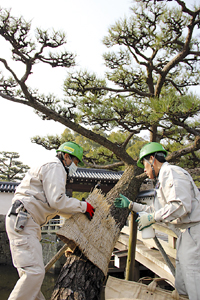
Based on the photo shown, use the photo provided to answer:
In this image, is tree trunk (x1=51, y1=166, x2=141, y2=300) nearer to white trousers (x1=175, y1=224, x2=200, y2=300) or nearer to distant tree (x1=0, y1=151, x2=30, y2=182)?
white trousers (x1=175, y1=224, x2=200, y2=300)

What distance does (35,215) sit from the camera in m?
2.58

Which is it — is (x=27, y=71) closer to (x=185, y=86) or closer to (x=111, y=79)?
(x=111, y=79)

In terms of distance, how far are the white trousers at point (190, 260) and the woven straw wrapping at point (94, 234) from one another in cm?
85

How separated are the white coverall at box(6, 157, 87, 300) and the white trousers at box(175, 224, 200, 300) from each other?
1158 mm

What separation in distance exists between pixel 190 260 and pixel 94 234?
3.53 ft

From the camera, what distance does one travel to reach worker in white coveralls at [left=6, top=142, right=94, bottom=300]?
231 centimetres

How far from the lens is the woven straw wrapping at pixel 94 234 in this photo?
252 cm

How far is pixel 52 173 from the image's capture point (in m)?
2.57

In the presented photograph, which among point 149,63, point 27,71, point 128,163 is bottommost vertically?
point 128,163

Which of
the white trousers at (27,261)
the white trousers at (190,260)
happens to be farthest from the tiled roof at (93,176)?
the white trousers at (190,260)

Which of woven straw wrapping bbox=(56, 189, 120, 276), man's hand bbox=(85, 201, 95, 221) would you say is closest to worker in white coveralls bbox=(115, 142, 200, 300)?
woven straw wrapping bbox=(56, 189, 120, 276)

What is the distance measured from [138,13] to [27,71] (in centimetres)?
308

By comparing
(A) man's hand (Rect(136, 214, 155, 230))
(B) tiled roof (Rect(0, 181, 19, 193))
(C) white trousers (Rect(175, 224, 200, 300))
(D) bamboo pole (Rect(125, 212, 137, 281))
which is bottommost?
(D) bamboo pole (Rect(125, 212, 137, 281))

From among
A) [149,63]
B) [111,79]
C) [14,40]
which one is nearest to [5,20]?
[14,40]
